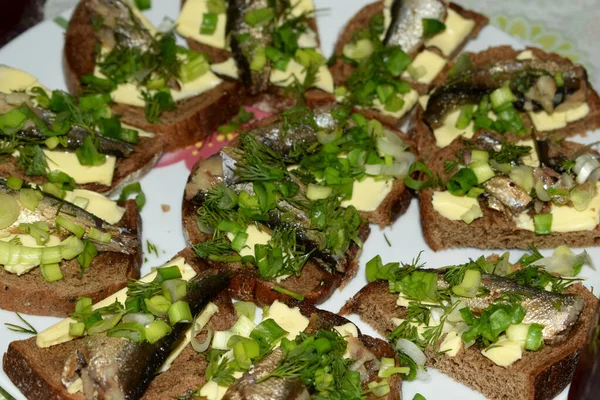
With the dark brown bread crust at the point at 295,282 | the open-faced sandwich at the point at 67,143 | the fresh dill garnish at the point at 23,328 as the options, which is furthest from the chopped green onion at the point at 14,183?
the dark brown bread crust at the point at 295,282

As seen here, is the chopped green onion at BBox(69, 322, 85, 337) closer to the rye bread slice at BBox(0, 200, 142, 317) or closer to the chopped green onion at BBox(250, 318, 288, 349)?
the rye bread slice at BBox(0, 200, 142, 317)

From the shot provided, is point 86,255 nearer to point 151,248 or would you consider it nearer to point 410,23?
point 151,248

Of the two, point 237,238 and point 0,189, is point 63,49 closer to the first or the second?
point 0,189

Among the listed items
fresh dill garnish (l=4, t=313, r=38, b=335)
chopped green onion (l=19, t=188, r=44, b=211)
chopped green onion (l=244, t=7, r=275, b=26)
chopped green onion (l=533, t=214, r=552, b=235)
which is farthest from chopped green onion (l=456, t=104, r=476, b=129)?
fresh dill garnish (l=4, t=313, r=38, b=335)

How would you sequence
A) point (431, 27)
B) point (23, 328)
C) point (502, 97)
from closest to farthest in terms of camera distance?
point (23, 328), point (502, 97), point (431, 27)

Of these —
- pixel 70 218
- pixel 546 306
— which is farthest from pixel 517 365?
pixel 70 218

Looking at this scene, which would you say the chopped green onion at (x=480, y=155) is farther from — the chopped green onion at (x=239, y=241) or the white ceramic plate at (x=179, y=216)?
the chopped green onion at (x=239, y=241)
